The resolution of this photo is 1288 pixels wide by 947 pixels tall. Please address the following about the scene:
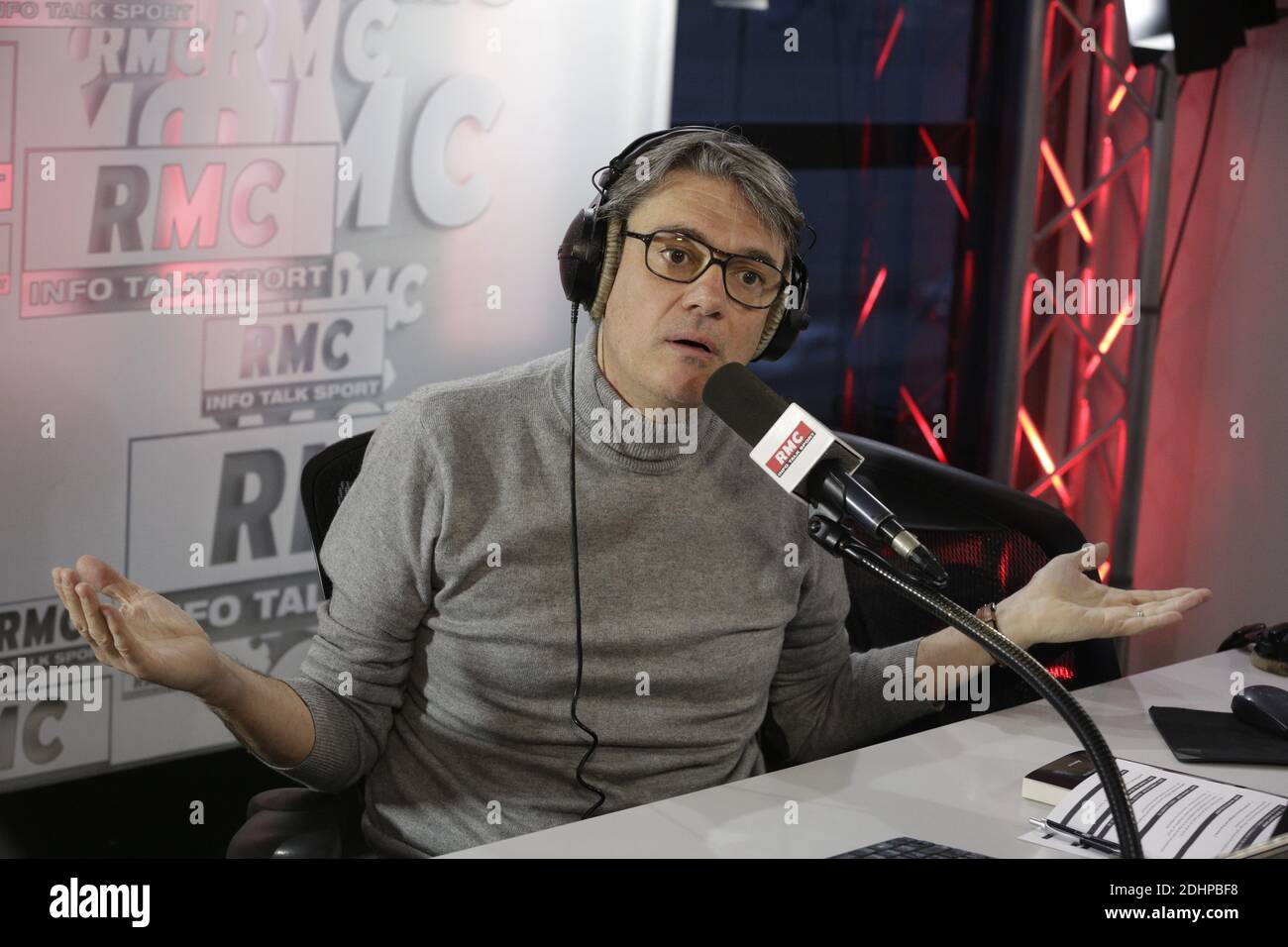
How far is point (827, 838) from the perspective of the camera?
1099mm

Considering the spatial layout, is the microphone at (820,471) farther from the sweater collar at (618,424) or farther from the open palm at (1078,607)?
the open palm at (1078,607)

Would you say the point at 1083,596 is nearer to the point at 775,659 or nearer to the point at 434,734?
the point at 775,659

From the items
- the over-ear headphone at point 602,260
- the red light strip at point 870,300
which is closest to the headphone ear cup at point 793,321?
the over-ear headphone at point 602,260

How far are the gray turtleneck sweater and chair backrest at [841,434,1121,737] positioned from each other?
29cm

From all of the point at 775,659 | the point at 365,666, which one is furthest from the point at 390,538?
the point at 775,659

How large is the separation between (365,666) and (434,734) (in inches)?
4.3

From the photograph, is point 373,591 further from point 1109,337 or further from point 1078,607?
point 1109,337

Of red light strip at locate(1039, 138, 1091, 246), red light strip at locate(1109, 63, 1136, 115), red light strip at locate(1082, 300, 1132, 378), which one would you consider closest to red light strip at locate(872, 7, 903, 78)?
red light strip at locate(1039, 138, 1091, 246)

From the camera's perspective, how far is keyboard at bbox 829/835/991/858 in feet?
3.42

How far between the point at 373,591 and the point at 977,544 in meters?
0.78

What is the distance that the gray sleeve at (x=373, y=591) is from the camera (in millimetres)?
1300

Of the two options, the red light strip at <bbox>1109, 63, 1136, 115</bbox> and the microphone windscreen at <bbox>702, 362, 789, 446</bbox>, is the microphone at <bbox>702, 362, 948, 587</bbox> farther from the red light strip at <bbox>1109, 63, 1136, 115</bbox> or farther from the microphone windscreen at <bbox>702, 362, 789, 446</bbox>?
the red light strip at <bbox>1109, 63, 1136, 115</bbox>

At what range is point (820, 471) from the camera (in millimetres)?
919

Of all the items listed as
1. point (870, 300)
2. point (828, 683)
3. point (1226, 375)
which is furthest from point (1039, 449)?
point (828, 683)
